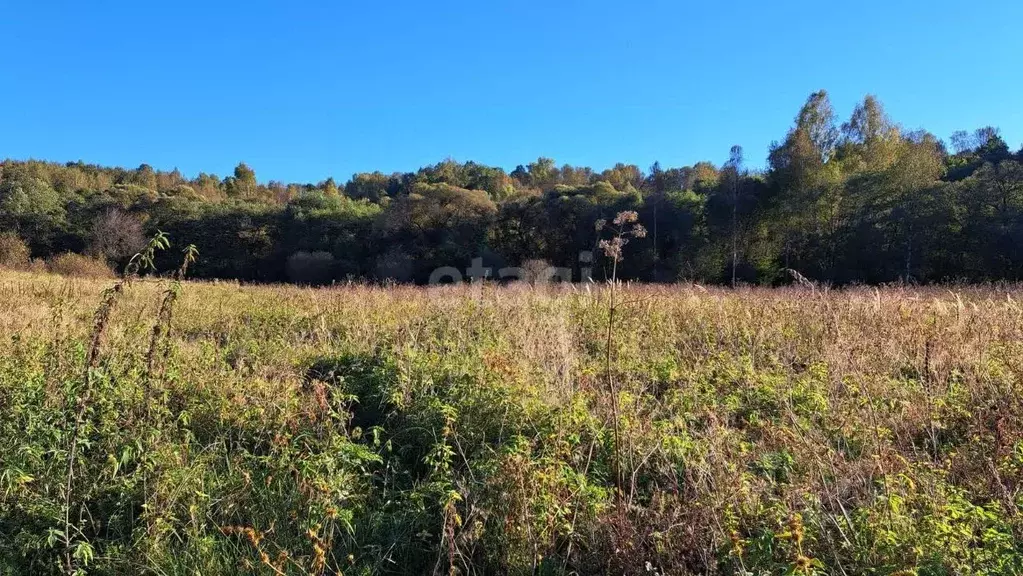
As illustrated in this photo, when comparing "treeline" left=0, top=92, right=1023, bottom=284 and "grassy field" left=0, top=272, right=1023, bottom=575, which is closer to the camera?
"grassy field" left=0, top=272, right=1023, bottom=575

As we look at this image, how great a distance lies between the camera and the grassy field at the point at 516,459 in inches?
73.0

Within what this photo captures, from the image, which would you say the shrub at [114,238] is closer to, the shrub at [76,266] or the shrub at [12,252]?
the shrub at [12,252]

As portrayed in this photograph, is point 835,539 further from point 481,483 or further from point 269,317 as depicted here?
point 269,317

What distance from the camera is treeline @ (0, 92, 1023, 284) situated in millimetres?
16641

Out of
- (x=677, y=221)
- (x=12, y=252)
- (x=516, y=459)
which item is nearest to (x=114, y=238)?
(x=12, y=252)

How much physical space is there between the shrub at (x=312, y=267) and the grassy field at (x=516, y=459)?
2536 cm

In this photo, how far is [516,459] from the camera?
7.05ft

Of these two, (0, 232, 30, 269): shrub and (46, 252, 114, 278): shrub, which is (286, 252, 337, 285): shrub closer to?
(46, 252, 114, 278): shrub

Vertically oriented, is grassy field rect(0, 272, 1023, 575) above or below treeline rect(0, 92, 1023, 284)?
below

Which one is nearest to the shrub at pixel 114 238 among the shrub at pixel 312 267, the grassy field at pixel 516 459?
the shrub at pixel 312 267

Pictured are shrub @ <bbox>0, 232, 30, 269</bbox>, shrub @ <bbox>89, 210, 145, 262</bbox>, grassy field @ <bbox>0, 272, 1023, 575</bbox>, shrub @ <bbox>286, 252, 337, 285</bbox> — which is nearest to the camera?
grassy field @ <bbox>0, 272, 1023, 575</bbox>

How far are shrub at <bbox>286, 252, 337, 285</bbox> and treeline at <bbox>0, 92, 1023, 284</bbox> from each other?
3.4 inches

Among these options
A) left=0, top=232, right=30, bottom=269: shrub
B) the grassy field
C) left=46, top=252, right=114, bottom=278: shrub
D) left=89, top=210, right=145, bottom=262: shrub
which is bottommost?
the grassy field

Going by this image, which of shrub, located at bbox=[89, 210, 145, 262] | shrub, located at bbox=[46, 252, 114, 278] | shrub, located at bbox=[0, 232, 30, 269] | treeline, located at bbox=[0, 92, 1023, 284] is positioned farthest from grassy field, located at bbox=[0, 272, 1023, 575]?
shrub, located at bbox=[89, 210, 145, 262]
